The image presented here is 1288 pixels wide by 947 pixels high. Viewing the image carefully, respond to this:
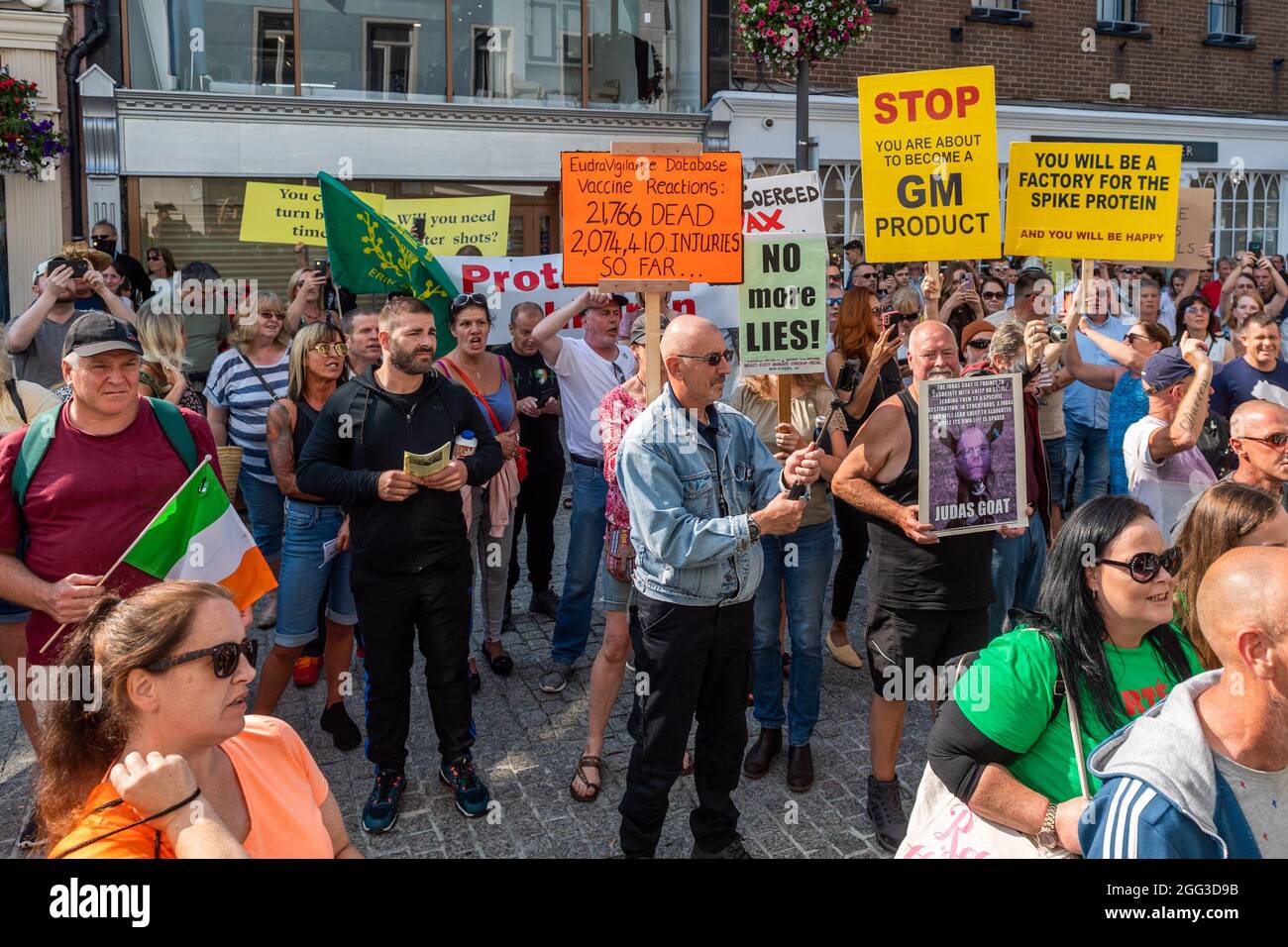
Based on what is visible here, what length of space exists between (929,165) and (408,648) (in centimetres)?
382

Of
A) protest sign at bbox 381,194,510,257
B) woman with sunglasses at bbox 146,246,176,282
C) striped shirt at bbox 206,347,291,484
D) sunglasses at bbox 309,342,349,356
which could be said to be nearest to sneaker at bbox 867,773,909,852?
sunglasses at bbox 309,342,349,356

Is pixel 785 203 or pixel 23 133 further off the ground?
pixel 23 133

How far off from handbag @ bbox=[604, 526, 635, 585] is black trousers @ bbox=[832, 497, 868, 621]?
168cm

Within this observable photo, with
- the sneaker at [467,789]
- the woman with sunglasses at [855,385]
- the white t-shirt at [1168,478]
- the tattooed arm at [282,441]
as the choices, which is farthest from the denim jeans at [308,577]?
the white t-shirt at [1168,478]

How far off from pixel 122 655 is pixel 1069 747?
7.03ft

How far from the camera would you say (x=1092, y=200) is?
703 centimetres

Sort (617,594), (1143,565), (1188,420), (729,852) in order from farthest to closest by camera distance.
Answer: (617,594) → (1188,420) → (729,852) → (1143,565)

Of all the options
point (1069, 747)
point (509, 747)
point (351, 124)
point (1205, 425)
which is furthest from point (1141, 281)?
point (351, 124)

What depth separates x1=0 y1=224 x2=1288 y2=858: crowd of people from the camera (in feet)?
7.59

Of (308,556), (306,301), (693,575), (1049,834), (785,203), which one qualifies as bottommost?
(1049,834)

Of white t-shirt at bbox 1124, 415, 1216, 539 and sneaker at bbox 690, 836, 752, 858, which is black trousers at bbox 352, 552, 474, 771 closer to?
sneaker at bbox 690, 836, 752, 858

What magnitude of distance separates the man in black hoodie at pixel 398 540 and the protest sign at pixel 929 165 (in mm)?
2718

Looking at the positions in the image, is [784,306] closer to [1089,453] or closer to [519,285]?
[519,285]

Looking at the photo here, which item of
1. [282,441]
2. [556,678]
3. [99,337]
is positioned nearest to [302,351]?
[282,441]
